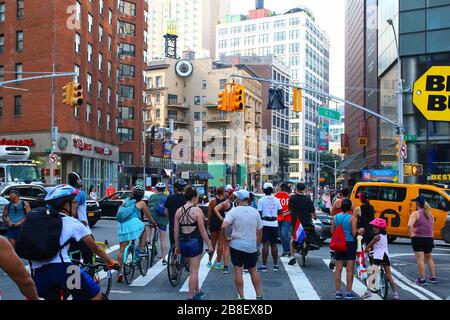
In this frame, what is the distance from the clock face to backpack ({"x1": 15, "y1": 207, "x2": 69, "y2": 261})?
77564 mm

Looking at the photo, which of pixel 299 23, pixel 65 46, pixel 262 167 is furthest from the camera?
pixel 299 23

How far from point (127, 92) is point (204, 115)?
2378cm

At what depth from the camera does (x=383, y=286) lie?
904 centimetres

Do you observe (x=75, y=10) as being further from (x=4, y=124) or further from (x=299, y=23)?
(x=299, y=23)

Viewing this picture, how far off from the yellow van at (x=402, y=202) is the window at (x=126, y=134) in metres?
43.7

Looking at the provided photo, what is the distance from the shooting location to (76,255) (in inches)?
321

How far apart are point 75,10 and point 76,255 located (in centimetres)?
3639

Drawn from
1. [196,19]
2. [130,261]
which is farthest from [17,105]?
[196,19]

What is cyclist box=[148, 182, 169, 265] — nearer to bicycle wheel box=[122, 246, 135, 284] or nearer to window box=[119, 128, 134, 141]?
bicycle wheel box=[122, 246, 135, 284]

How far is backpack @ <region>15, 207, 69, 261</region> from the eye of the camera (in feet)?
15.0

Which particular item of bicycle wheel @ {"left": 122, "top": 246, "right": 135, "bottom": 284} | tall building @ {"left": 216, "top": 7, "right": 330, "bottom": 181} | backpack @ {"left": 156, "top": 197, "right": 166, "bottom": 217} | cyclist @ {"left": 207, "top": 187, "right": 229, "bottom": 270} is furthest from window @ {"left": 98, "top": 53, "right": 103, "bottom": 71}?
tall building @ {"left": 216, "top": 7, "right": 330, "bottom": 181}

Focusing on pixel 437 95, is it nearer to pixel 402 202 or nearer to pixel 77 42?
pixel 402 202

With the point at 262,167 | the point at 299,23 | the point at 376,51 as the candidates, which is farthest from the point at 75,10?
the point at 299,23
